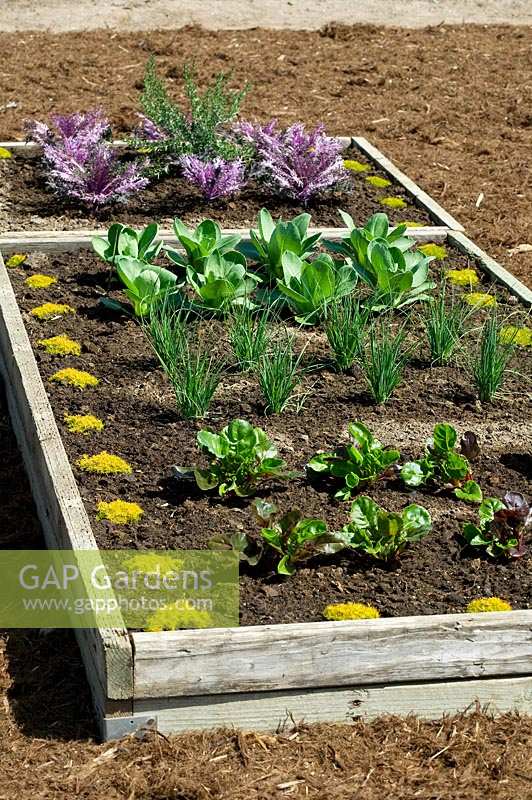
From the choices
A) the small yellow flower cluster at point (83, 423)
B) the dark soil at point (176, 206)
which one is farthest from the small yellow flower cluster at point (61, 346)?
the dark soil at point (176, 206)

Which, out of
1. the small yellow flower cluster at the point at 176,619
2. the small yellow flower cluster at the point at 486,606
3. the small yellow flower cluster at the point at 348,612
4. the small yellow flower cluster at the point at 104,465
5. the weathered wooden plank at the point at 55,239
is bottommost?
the small yellow flower cluster at the point at 486,606

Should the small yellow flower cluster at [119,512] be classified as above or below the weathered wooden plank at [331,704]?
above

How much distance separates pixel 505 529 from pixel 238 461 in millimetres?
874

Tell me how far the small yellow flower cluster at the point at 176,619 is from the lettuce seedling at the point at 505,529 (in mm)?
910

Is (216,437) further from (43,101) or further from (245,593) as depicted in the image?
(43,101)

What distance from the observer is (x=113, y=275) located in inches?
212

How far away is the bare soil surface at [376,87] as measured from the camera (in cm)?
739

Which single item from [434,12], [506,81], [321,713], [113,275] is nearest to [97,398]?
[113,275]

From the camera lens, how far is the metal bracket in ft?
10.1

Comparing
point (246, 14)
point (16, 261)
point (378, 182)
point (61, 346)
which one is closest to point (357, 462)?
point (61, 346)

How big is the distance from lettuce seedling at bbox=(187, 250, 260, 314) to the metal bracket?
2.17 meters

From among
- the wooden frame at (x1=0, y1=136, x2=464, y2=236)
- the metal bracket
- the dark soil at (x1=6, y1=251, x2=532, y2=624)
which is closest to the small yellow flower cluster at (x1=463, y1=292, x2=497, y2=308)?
the dark soil at (x1=6, y1=251, x2=532, y2=624)

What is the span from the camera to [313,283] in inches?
192

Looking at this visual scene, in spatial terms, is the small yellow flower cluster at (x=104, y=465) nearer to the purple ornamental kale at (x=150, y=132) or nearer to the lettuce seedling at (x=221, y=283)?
the lettuce seedling at (x=221, y=283)
